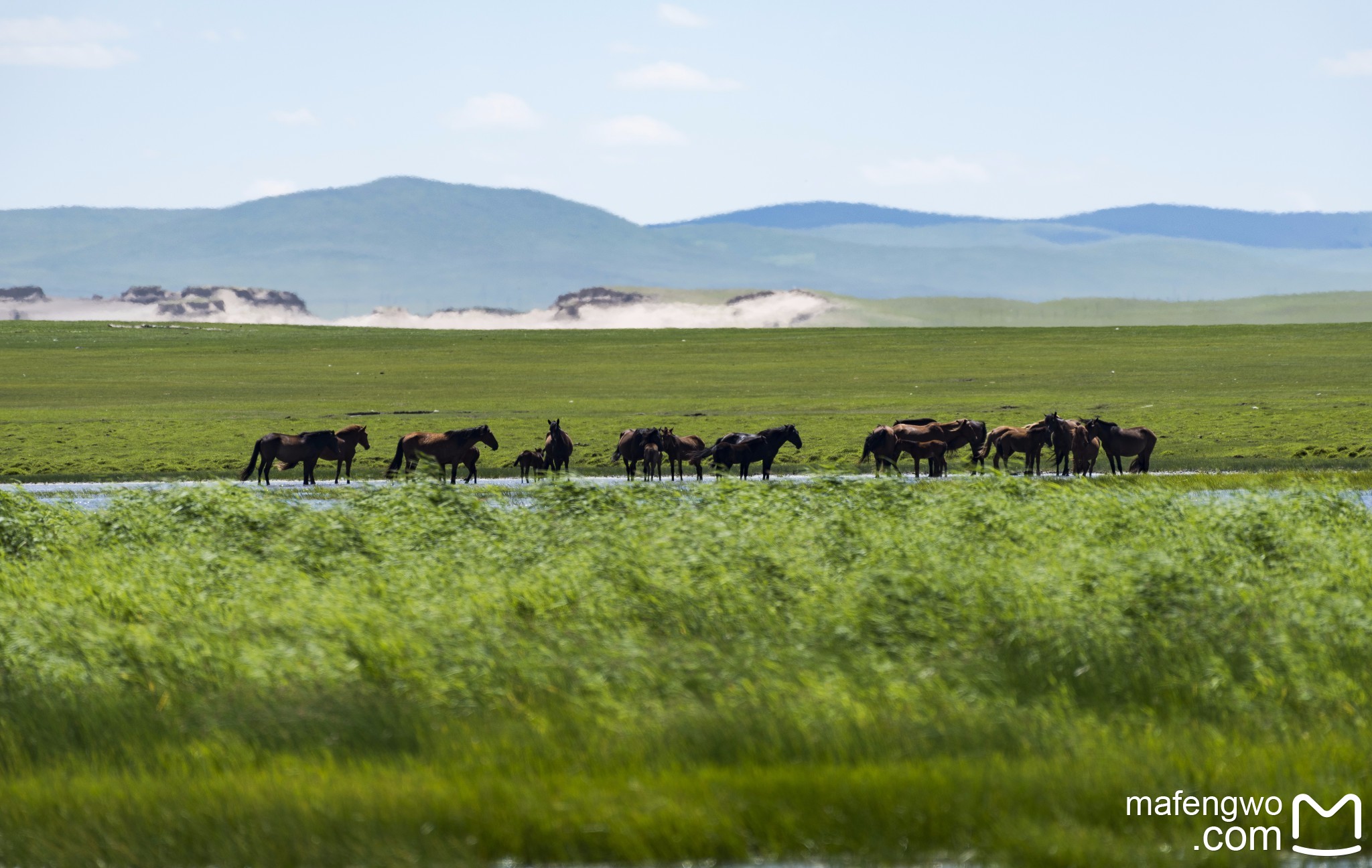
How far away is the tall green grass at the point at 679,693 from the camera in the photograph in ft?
36.2

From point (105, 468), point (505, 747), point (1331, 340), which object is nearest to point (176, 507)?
point (505, 747)

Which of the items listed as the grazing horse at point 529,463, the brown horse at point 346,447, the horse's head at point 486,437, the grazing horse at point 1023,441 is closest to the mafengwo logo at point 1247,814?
the grazing horse at point 1023,441

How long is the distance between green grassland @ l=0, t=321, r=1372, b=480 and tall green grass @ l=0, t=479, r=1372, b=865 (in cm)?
2496

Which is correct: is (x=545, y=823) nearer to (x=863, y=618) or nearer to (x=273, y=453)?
(x=863, y=618)

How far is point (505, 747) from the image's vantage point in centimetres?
1220

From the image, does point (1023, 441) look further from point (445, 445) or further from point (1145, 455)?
point (445, 445)

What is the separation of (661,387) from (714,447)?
145ft

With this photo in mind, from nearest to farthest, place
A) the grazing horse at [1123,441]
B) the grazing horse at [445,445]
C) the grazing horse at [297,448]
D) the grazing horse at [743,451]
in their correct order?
the grazing horse at [445,445]
the grazing horse at [297,448]
the grazing horse at [743,451]
the grazing horse at [1123,441]

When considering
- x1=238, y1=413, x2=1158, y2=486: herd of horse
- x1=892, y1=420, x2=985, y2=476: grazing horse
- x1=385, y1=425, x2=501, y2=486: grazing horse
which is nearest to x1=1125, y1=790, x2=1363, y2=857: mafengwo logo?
x1=238, y1=413, x2=1158, y2=486: herd of horse

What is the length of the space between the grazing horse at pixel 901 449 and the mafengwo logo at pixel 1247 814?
26.2 metres

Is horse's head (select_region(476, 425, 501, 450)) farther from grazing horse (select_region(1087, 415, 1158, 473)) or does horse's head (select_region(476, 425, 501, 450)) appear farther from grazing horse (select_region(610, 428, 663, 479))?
grazing horse (select_region(1087, 415, 1158, 473))

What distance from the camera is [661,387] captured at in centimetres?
8206

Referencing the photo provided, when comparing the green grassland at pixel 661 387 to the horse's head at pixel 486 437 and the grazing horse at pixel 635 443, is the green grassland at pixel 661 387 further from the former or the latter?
the horse's head at pixel 486 437

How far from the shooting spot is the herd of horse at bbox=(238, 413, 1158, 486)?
121ft
